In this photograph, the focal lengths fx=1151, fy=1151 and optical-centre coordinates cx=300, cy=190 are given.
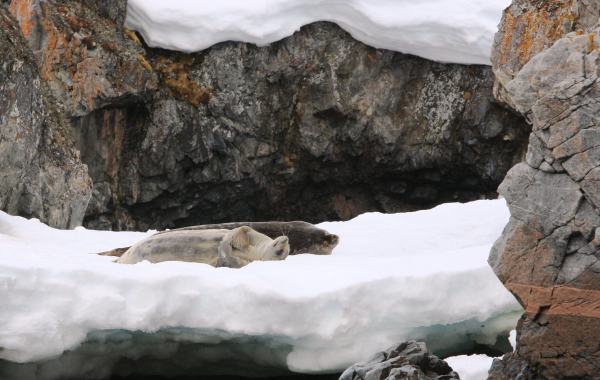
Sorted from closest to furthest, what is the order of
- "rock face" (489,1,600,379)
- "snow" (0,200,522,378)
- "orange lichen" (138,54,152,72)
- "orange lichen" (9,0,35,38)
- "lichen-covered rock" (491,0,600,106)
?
"rock face" (489,1,600,379) < "snow" (0,200,522,378) < "lichen-covered rock" (491,0,600,106) < "orange lichen" (9,0,35,38) < "orange lichen" (138,54,152,72)

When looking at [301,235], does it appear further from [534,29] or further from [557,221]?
[534,29]

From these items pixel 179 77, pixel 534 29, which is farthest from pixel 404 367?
pixel 179 77

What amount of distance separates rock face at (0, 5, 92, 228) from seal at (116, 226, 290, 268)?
2.33 meters

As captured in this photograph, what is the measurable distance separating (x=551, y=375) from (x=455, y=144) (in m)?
10.7

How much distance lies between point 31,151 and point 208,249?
9.45 feet

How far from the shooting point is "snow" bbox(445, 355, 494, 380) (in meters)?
6.46

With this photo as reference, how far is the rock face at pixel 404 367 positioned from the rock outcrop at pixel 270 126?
9.30 meters

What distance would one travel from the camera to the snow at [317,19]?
50.3ft

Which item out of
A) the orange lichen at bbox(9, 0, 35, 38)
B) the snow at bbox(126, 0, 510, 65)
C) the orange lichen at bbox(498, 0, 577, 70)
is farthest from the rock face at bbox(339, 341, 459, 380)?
the snow at bbox(126, 0, 510, 65)

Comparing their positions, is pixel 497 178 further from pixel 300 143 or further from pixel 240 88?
pixel 240 88

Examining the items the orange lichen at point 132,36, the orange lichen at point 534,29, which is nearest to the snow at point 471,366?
the orange lichen at point 534,29

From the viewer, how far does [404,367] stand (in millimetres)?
5992

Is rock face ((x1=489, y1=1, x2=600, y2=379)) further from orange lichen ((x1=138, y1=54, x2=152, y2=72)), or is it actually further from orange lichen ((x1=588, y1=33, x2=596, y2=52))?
orange lichen ((x1=138, y1=54, x2=152, y2=72))

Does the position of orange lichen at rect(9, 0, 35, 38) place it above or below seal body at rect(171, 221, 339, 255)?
above
